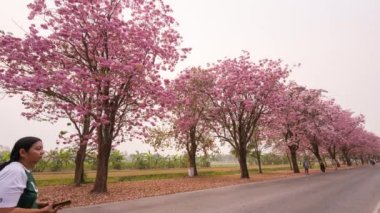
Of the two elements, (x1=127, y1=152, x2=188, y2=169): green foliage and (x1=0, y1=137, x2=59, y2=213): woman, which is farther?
(x1=127, y1=152, x2=188, y2=169): green foliage

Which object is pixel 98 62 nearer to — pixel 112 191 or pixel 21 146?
pixel 112 191

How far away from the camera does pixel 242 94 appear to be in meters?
33.5

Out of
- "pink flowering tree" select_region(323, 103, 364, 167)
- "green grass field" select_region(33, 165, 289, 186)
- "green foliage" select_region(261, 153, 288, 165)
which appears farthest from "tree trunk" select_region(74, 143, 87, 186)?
Result: "green foliage" select_region(261, 153, 288, 165)

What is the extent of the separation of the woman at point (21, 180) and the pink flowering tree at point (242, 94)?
1129 inches

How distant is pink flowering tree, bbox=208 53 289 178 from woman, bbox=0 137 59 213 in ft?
94.1

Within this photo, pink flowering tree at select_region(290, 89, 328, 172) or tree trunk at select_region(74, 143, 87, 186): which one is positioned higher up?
pink flowering tree at select_region(290, 89, 328, 172)

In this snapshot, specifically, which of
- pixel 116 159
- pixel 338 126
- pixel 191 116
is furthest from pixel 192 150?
pixel 338 126

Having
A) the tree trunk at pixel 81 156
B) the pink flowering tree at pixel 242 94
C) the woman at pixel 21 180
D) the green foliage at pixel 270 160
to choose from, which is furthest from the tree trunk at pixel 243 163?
the green foliage at pixel 270 160

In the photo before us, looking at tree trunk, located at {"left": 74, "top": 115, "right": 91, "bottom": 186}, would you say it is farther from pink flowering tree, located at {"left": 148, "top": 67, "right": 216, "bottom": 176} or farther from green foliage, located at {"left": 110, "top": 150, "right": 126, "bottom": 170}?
green foliage, located at {"left": 110, "top": 150, "right": 126, "bottom": 170}

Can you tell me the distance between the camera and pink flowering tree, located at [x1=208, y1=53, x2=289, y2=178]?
3256cm

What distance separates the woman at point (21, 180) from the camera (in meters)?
2.82

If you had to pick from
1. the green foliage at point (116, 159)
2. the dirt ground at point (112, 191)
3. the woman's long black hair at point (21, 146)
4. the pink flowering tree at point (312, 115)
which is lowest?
the dirt ground at point (112, 191)

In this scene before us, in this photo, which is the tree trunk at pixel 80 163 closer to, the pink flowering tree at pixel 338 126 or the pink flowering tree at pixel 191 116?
the pink flowering tree at pixel 191 116

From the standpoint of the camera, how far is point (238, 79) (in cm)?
3241
